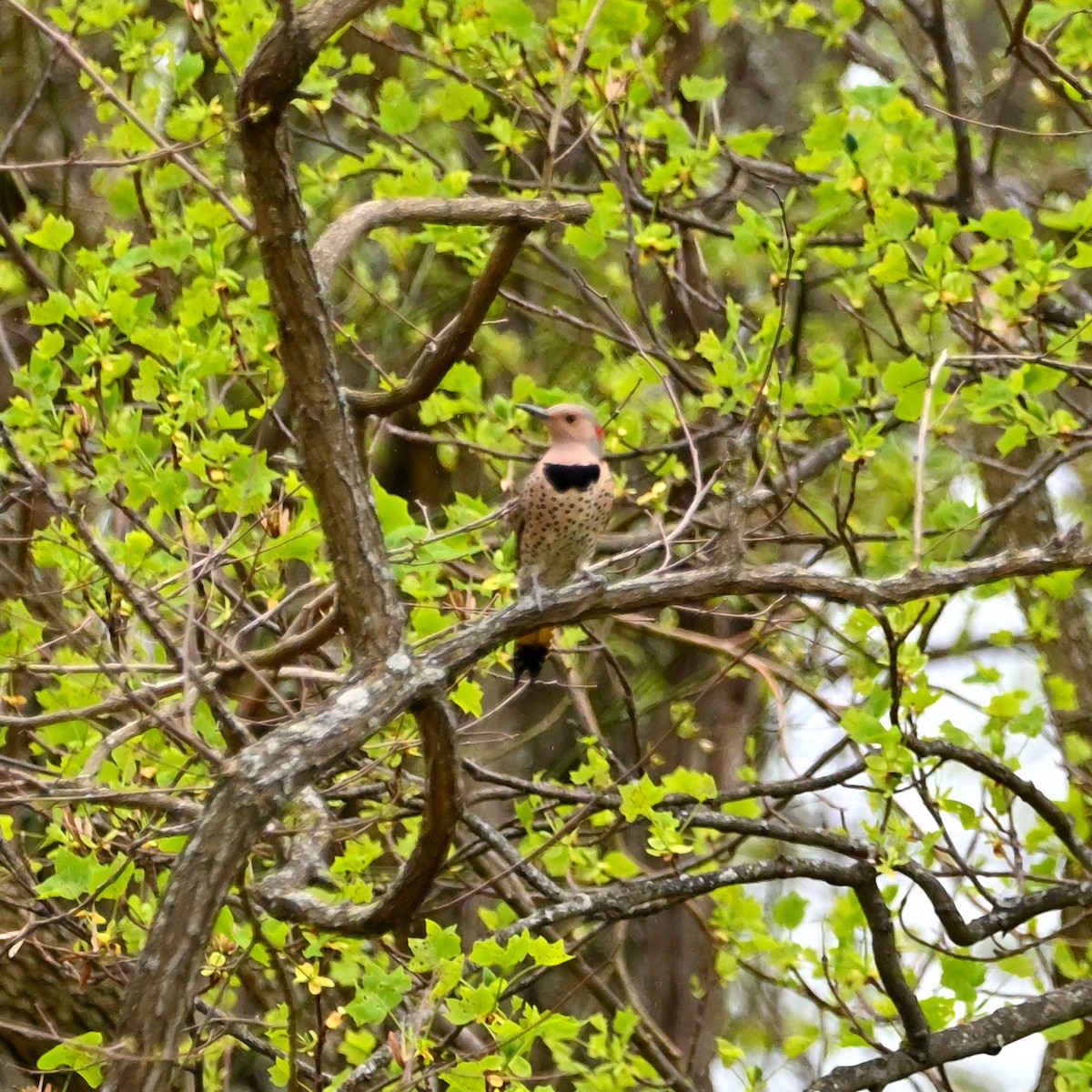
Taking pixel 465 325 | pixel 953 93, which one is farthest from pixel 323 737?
pixel 953 93

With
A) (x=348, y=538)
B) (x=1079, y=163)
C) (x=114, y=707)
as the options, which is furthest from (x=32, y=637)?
(x=1079, y=163)

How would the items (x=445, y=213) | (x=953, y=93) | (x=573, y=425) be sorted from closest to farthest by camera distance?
(x=445, y=213)
(x=953, y=93)
(x=573, y=425)

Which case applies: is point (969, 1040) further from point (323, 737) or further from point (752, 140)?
point (752, 140)

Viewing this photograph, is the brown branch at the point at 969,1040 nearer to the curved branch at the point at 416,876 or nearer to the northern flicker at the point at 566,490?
the curved branch at the point at 416,876

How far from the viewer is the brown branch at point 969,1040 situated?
3580mm

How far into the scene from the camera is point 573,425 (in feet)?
15.9

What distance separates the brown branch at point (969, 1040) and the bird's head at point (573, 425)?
2.00 metres

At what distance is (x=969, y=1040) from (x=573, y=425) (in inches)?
86.7

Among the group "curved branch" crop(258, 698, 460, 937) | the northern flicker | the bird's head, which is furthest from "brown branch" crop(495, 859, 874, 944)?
the bird's head

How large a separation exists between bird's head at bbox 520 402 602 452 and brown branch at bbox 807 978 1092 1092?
6.57 feet

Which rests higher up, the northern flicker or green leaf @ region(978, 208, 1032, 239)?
green leaf @ region(978, 208, 1032, 239)

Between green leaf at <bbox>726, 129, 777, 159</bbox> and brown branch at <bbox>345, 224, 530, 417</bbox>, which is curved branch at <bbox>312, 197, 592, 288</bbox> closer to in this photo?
brown branch at <bbox>345, 224, 530, 417</bbox>

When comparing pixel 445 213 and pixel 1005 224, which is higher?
pixel 1005 224

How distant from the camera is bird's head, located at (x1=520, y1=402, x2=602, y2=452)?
15.6 ft
